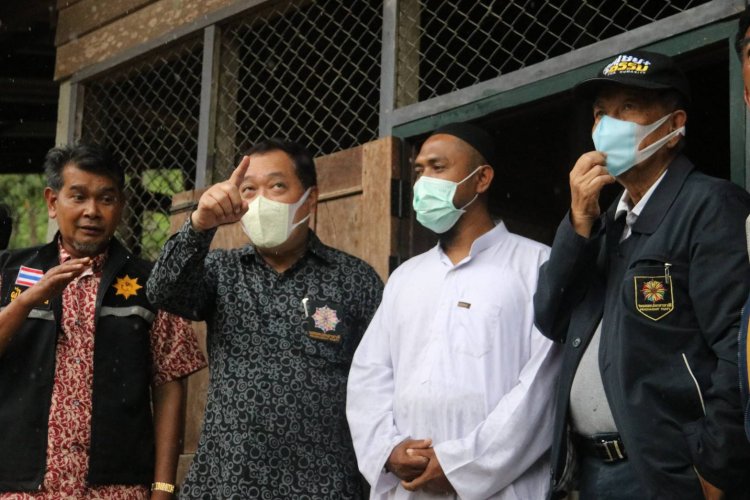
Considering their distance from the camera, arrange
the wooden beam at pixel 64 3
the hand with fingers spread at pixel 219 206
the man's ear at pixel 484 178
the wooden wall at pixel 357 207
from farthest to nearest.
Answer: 1. the wooden beam at pixel 64 3
2. the wooden wall at pixel 357 207
3. the man's ear at pixel 484 178
4. the hand with fingers spread at pixel 219 206

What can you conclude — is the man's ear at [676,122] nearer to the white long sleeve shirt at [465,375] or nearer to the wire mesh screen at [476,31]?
the white long sleeve shirt at [465,375]

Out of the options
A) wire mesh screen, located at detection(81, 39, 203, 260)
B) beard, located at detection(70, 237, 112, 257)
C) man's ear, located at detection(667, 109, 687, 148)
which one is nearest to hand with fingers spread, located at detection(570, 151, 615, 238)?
man's ear, located at detection(667, 109, 687, 148)

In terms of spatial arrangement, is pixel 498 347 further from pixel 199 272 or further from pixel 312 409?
pixel 199 272

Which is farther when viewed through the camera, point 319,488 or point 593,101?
point 319,488

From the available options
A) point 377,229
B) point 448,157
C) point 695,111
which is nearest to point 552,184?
point 695,111

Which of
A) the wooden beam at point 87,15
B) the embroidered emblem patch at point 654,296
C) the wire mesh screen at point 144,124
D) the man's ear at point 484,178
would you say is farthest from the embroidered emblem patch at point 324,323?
the wooden beam at point 87,15

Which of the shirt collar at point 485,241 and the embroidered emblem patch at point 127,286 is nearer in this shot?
the shirt collar at point 485,241

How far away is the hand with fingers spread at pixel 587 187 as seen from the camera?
316 centimetres

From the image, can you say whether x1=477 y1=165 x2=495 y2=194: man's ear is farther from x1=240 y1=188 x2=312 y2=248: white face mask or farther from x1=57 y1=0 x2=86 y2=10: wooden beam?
x1=57 y1=0 x2=86 y2=10: wooden beam

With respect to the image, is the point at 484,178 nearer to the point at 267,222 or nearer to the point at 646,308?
the point at 267,222

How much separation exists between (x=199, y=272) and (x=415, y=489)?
3.77 ft

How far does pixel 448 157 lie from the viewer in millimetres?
4027

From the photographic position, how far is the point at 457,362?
3592 millimetres

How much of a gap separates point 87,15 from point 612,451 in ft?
16.3
